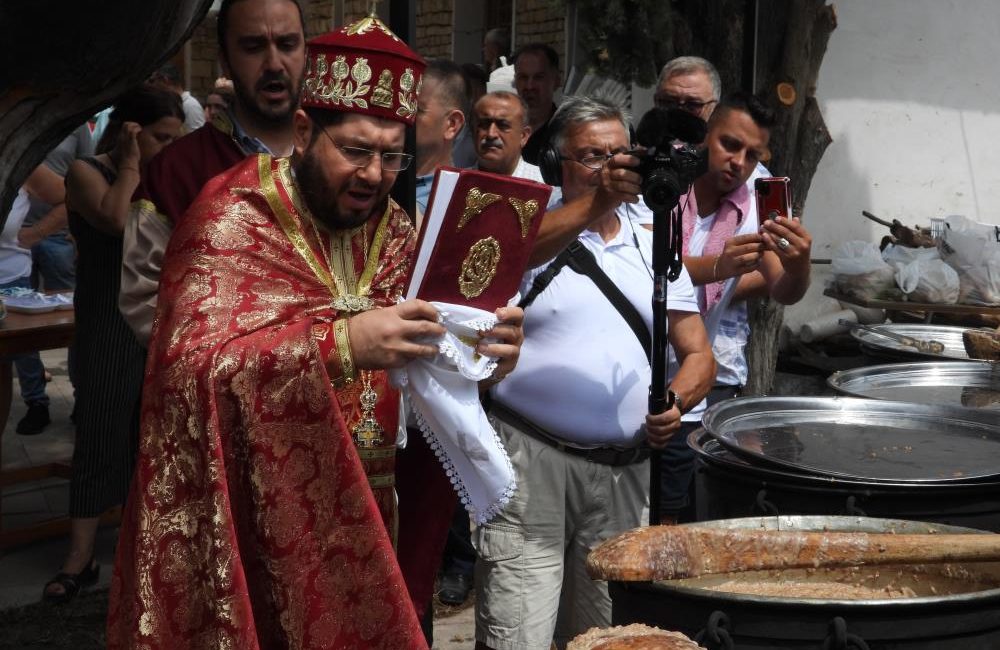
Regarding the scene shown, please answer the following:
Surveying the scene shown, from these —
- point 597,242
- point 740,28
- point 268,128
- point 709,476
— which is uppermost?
point 740,28

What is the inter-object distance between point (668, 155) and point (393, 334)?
1.13 metres

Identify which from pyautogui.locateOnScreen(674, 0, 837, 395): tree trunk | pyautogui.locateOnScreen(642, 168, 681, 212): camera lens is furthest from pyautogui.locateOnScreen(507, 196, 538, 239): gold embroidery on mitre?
pyautogui.locateOnScreen(674, 0, 837, 395): tree trunk

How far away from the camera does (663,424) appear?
11.6 feet

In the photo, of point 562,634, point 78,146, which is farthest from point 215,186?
point 78,146

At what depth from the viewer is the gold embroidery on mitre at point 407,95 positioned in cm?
287

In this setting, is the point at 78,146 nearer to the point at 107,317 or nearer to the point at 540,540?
the point at 107,317

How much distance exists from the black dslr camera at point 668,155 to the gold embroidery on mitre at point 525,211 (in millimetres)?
600

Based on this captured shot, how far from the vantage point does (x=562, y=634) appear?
13.6 ft

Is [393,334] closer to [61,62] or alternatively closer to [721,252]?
[61,62]

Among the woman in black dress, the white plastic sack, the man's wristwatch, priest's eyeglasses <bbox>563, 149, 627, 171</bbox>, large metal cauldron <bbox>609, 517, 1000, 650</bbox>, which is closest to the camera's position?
large metal cauldron <bbox>609, 517, 1000, 650</bbox>

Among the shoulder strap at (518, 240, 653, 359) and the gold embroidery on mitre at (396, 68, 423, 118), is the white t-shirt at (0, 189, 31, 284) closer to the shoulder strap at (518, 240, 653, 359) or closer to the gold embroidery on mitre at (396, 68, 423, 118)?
the shoulder strap at (518, 240, 653, 359)

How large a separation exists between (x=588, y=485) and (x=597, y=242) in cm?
71

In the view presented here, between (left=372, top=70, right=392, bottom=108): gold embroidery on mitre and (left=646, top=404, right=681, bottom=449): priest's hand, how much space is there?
121 centimetres

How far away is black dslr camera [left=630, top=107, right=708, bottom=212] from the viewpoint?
11.1 ft
